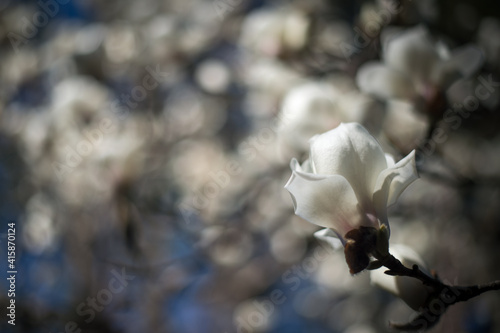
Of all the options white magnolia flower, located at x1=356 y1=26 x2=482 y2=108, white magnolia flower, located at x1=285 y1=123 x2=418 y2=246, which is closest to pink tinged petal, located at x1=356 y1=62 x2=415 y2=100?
white magnolia flower, located at x1=356 y1=26 x2=482 y2=108

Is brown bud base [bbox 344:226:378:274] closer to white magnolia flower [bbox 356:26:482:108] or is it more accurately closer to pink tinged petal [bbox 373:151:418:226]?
pink tinged petal [bbox 373:151:418:226]

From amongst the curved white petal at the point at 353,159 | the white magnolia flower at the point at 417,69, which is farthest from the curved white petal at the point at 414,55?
the curved white petal at the point at 353,159

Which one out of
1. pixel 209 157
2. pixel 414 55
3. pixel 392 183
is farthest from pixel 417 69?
pixel 209 157

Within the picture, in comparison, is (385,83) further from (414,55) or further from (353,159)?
(353,159)

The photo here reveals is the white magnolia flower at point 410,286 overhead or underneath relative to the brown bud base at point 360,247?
underneath

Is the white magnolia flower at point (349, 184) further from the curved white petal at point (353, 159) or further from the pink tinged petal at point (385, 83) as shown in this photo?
the pink tinged petal at point (385, 83)

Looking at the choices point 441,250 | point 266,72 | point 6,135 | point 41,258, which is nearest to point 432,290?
point 266,72
